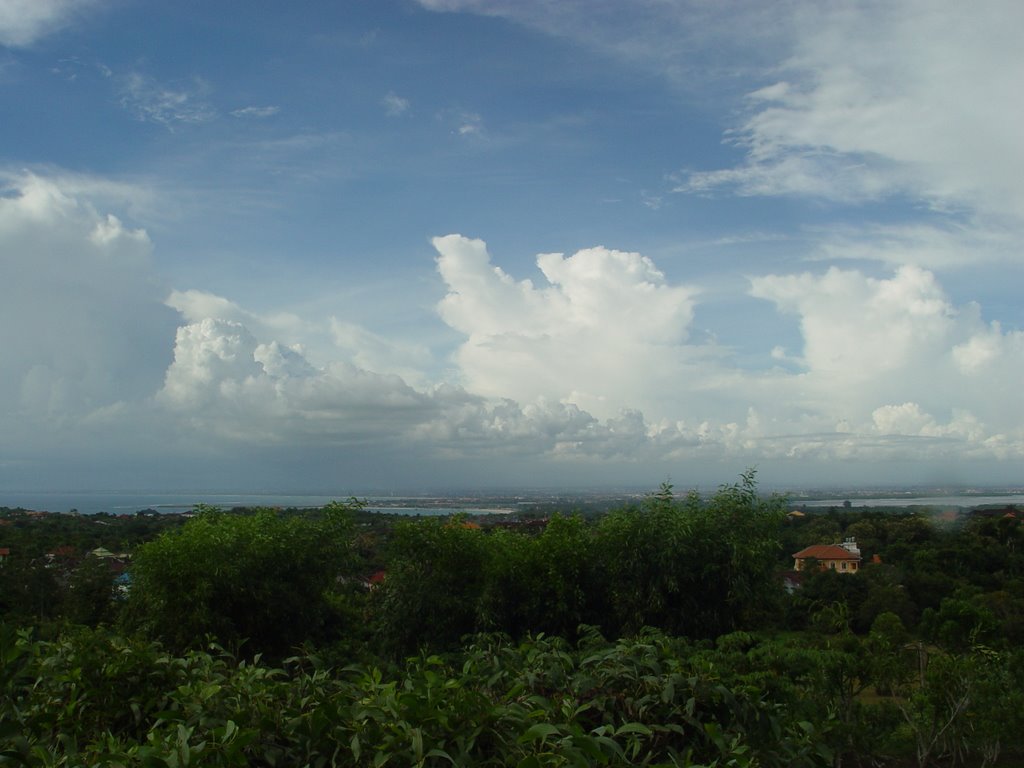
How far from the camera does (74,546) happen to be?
22.1 metres

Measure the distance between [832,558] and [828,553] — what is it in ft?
1.37

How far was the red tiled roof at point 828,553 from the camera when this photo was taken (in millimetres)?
27969

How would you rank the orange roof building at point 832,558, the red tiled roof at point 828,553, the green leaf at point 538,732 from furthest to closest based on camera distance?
the red tiled roof at point 828,553
the orange roof building at point 832,558
the green leaf at point 538,732

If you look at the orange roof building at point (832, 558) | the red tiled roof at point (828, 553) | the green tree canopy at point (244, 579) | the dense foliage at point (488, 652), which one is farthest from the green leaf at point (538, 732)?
the red tiled roof at point (828, 553)

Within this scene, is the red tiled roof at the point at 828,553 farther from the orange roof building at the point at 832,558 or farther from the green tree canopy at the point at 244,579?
the green tree canopy at the point at 244,579

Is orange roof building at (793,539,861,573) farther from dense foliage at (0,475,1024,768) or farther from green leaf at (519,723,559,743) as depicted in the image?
green leaf at (519,723,559,743)

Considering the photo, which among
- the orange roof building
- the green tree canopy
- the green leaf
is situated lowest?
the orange roof building

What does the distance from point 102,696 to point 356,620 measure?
7831 millimetres

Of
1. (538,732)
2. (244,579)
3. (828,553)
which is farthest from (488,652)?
(828,553)

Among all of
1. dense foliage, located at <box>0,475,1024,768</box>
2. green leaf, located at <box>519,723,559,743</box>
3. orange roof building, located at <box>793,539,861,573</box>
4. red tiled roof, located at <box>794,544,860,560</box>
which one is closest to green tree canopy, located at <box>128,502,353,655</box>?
dense foliage, located at <box>0,475,1024,768</box>

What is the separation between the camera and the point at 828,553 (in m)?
28.5

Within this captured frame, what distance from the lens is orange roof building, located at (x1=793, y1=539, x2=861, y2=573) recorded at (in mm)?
27344

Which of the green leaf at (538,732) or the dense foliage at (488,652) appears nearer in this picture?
the green leaf at (538,732)

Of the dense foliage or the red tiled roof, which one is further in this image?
the red tiled roof
